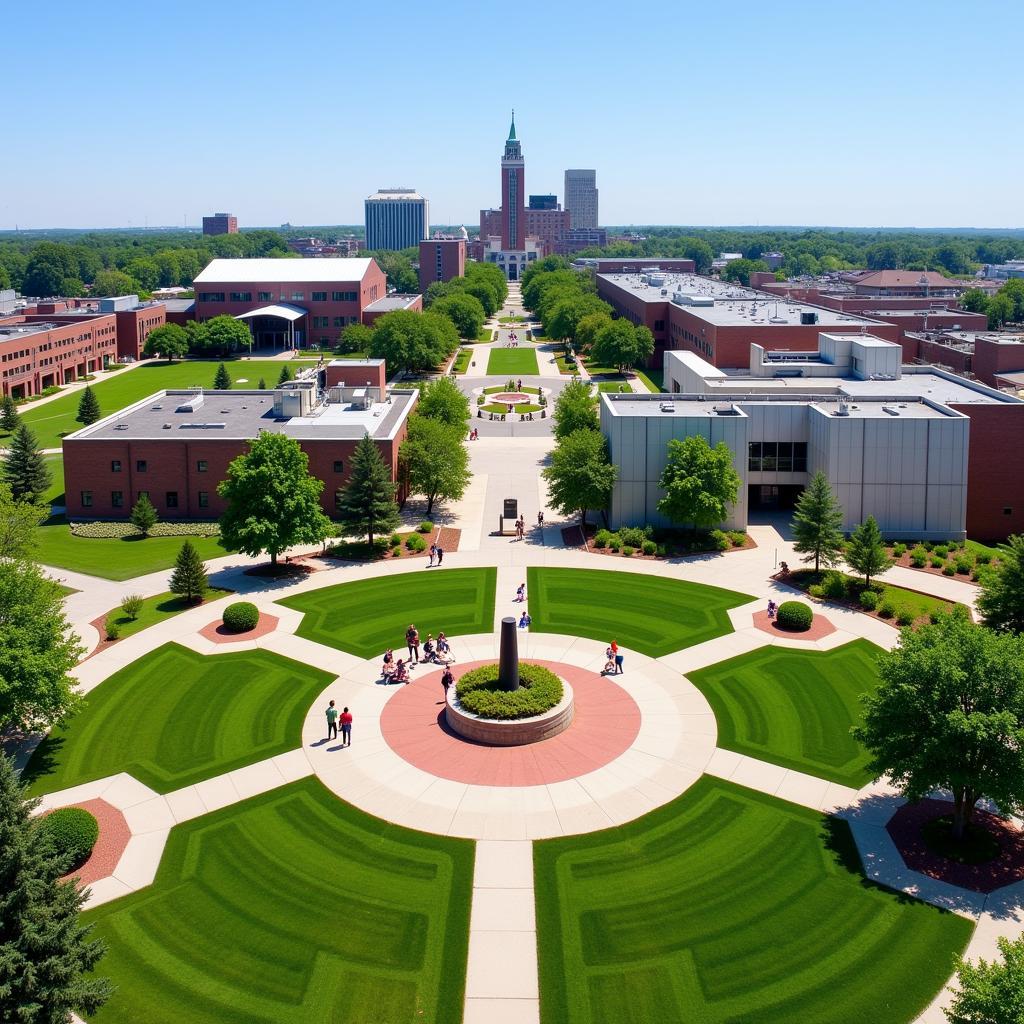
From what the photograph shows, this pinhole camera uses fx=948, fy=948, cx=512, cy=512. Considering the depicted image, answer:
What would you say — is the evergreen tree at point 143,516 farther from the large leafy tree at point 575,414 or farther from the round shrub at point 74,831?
the round shrub at point 74,831

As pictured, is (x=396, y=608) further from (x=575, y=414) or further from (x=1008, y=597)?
(x=575, y=414)

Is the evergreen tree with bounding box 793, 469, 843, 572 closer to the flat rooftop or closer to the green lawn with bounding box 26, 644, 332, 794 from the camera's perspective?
the green lawn with bounding box 26, 644, 332, 794

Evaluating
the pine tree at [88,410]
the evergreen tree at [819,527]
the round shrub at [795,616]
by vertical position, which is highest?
the pine tree at [88,410]

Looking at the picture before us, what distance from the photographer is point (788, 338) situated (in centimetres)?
8975

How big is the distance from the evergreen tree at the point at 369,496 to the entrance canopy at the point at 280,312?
292 feet

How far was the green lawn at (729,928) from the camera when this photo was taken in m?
21.7

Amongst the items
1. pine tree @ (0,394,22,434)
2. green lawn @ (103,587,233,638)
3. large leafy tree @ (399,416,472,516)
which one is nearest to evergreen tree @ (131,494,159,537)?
green lawn @ (103,587,233,638)

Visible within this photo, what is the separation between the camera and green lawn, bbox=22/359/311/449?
89312mm

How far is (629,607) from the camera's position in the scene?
45625mm

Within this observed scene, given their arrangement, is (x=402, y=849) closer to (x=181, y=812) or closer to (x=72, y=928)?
(x=181, y=812)

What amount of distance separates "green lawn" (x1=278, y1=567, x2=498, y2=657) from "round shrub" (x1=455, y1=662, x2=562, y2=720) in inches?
263

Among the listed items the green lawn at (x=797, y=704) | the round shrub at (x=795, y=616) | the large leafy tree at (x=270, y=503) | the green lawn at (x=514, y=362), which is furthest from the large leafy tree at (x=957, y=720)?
the green lawn at (x=514, y=362)

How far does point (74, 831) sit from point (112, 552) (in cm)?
3218

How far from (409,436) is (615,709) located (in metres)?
33.4
